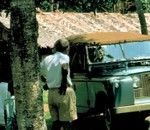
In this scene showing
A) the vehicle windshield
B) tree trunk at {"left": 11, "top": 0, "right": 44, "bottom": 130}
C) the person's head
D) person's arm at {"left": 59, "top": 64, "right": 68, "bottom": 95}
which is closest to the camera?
tree trunk at {"left": 11, "top": 0, "right": 44, "bottom": 130}

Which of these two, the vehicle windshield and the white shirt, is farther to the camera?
the vehicle windshield

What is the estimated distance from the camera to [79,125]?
426 inches

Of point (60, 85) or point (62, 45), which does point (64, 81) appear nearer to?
point (60, 85)

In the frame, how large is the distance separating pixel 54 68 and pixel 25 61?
257cm

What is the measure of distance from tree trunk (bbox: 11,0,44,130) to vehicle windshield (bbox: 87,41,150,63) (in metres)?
5.09

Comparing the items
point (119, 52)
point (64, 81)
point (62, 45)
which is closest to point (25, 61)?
point (64, 81)

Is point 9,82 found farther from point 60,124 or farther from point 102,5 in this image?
point 102,5

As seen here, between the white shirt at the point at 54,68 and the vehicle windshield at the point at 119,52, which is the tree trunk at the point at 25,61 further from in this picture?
the vehicle windshield at the point at 119,52

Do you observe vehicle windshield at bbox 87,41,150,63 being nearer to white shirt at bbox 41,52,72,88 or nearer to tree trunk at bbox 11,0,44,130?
white shirt at bbox 41,52,72,88

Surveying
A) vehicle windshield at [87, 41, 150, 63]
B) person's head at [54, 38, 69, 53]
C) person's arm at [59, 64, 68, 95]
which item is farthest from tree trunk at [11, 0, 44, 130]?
vehicle windshield at [87, 41, 150, 63]

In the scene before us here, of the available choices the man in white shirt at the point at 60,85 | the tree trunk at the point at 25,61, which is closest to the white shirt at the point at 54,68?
the man in white shirt at the point at 60,85

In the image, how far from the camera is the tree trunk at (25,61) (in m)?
5.04

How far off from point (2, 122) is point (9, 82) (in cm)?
86

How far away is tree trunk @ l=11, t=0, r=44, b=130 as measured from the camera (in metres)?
5.04
